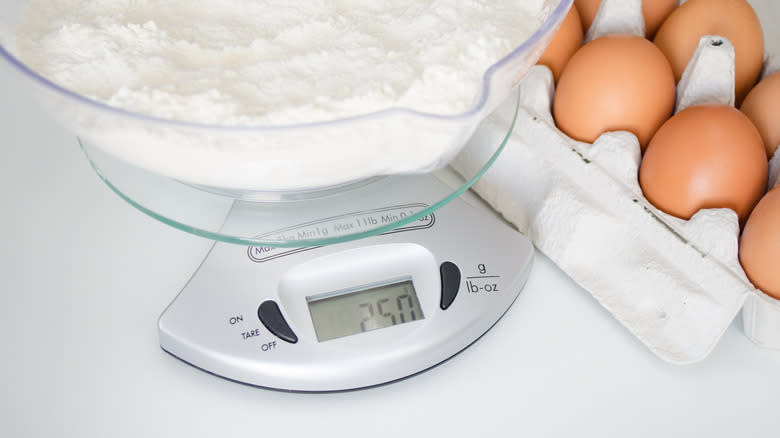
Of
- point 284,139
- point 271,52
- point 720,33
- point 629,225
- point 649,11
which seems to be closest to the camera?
point 284,139

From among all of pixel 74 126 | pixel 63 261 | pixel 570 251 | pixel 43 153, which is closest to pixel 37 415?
pixel 63 261

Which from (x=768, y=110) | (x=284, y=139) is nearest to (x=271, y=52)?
(x=284, y=139)

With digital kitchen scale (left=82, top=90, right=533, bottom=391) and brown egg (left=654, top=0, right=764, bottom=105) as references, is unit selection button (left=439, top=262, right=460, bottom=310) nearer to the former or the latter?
digital kitchen scale (left=82, top=90, right=533, bottom=391)

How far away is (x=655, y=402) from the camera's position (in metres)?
0.75

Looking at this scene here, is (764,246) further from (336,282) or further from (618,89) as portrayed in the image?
(336,282)

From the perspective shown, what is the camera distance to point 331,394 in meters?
0.76

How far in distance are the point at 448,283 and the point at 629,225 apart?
0.22m

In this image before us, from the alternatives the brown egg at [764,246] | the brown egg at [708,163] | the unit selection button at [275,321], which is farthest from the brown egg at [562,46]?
the unit selection button at [275,321]

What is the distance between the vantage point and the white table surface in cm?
73

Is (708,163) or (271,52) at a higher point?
(271,52)

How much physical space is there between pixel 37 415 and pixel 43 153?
45cm

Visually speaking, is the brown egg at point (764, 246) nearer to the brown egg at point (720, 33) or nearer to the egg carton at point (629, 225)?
the egg carton at point (629, 225)

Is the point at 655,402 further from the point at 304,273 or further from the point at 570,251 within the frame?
the point at 304,273

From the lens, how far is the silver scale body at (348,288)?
74 cm
